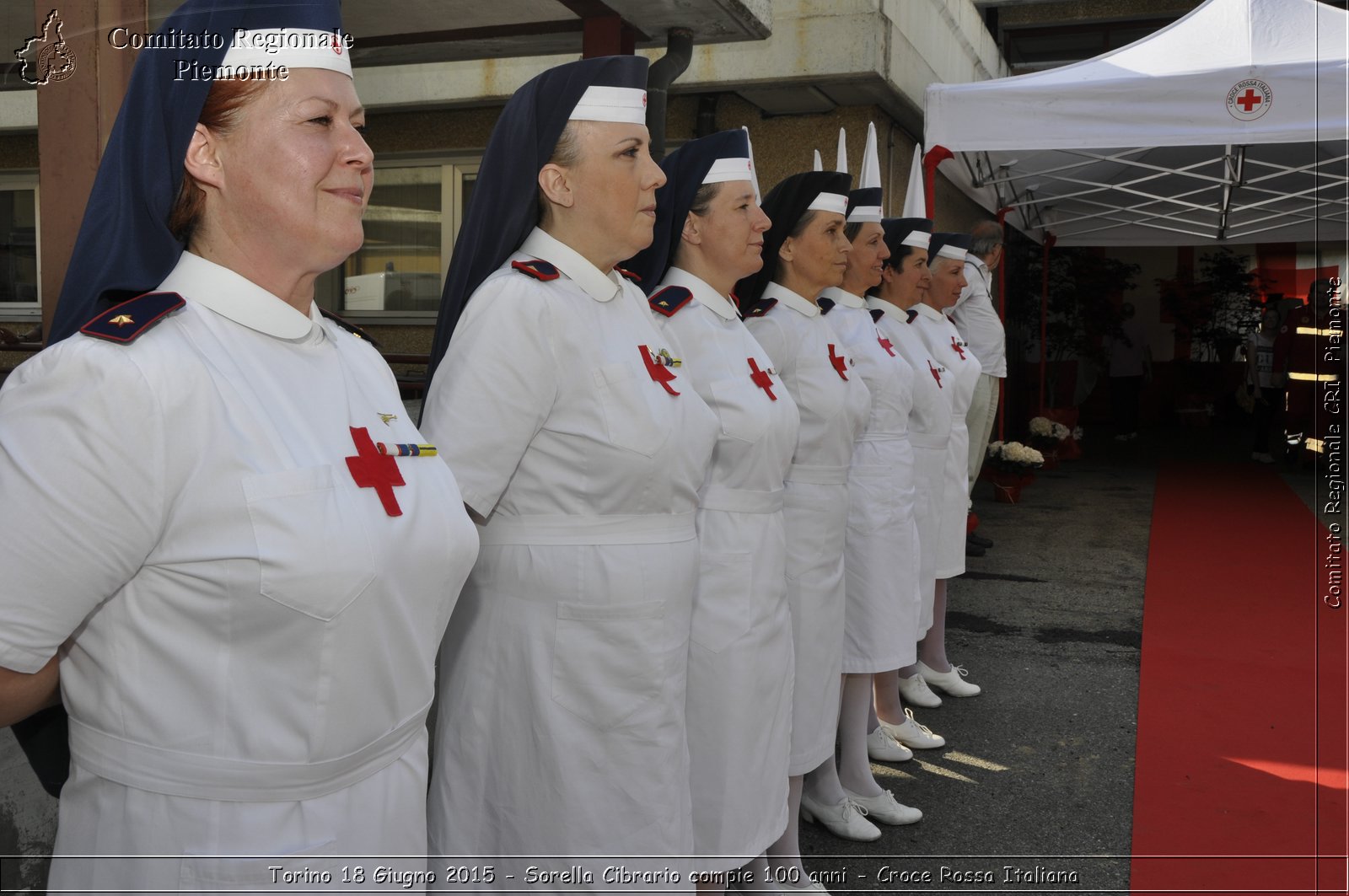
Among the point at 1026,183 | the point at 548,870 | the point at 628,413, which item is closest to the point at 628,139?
the point at 628,413

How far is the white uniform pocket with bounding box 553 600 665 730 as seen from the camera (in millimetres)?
2314

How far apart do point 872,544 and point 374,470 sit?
2.79 m

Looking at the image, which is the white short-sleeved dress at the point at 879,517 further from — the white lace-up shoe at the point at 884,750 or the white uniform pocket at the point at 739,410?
the white uniform pocket at the point at 739,410

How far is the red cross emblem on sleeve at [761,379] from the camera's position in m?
3.03

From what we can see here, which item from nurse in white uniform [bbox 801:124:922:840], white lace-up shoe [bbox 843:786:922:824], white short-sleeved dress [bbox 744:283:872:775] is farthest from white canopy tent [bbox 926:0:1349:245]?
white lace-up shoe [bbox 843:786:922:824]

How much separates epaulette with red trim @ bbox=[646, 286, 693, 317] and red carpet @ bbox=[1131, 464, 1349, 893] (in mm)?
2246

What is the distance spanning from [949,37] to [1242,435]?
1005 cm

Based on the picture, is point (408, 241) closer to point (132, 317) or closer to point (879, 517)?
point (879, 517)

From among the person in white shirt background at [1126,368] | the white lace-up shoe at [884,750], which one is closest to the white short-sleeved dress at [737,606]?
the white lace-up shoe at [884,750]

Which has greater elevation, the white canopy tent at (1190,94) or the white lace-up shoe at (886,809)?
the white canopy tent at (1190,94)

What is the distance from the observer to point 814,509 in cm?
343

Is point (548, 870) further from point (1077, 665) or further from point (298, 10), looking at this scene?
point (1077, 665)

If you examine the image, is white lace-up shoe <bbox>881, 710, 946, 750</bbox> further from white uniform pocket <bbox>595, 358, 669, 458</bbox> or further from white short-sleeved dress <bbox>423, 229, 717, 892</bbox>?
white uniform pocket <bbox>595, 358, 669, 458</bbox>

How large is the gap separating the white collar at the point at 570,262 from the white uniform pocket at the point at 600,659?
0.67 m
